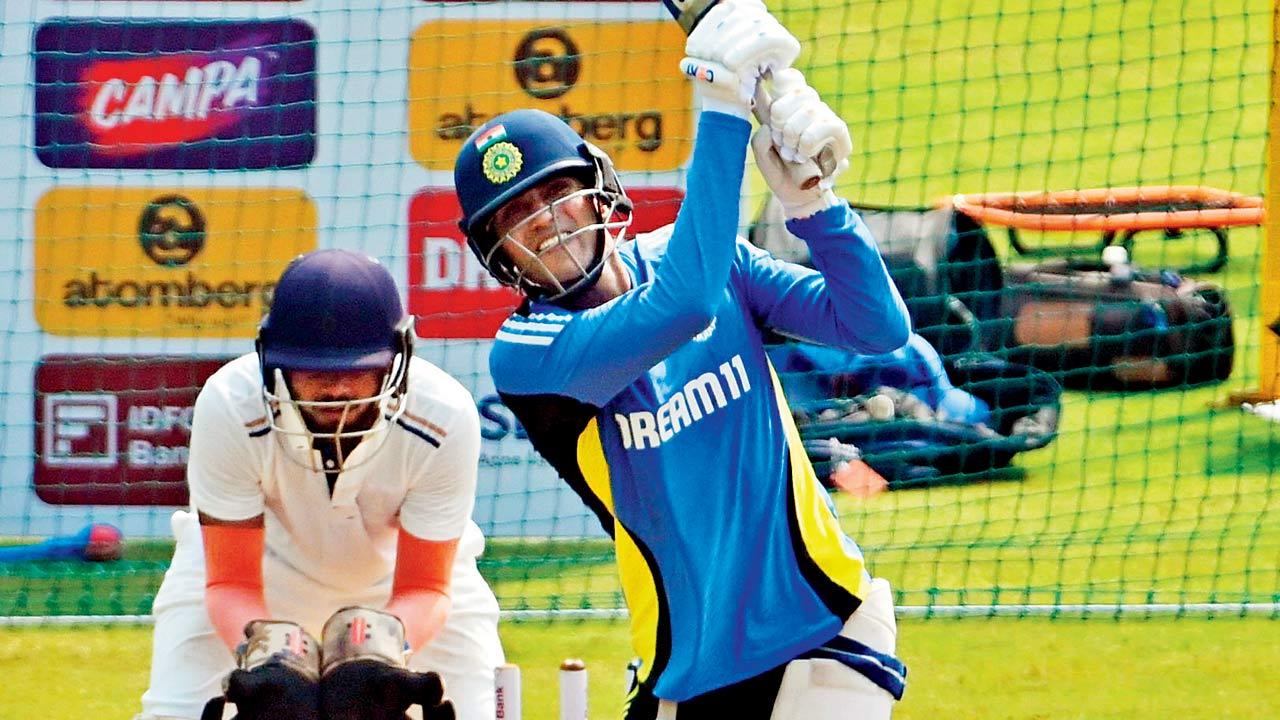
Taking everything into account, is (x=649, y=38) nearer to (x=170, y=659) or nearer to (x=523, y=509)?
(x=523, y=509)

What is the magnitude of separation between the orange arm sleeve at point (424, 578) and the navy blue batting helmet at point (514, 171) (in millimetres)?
759

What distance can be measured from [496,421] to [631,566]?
3860 mm

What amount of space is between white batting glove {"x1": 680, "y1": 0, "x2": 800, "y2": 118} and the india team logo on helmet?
1.25 feet

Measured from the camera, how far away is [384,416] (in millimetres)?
3754

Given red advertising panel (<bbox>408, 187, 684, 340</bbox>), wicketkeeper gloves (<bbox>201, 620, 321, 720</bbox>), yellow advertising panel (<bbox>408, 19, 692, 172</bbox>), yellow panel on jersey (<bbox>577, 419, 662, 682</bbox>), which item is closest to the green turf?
red advertising panel (<bbox>408, 187, 684, 340</bbox>)

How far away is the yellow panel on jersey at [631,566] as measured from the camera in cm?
349

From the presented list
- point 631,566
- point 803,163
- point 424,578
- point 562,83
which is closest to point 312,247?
point 562,83

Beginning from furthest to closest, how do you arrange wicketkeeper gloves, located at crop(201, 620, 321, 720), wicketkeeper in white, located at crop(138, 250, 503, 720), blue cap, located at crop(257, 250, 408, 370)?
blue cap, located at crop(257, 250, 408, 370) < wicketkeeper in white, located at crop(138, 250, 503, 720) < wicketkeeper gloves, located at crop(201, 620, 321, 720)

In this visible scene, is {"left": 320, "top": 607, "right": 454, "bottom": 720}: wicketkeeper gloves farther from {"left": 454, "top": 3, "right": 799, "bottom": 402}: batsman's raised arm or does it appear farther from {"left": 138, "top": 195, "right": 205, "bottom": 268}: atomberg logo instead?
{"left": 138, "top": 195, "right": 205, "bottom": 268}: atomberg logo

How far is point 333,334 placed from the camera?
3.57 m

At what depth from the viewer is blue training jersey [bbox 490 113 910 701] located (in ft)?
11.1

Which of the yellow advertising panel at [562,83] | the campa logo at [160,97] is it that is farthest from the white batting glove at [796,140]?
the campa logo at [160,97]

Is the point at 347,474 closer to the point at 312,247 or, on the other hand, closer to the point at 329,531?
the point at 329,531

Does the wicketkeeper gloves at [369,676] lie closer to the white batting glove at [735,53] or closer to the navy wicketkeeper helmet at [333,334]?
the navy wicketkeeper helmet at [333,334]
